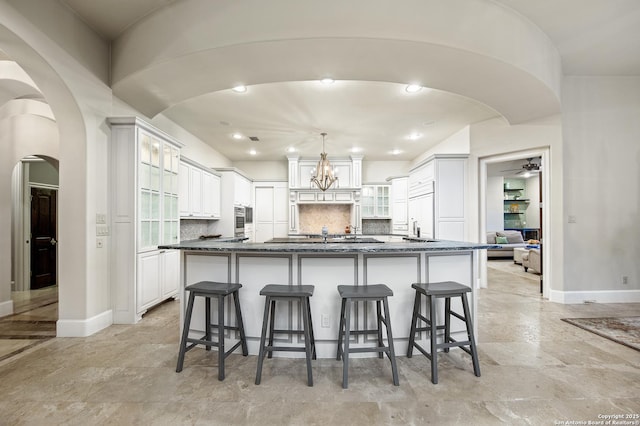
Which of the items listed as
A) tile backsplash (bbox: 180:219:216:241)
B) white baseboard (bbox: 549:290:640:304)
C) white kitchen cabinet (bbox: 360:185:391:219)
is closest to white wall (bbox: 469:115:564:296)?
white baseboard (bbox: 549:290:640:304)

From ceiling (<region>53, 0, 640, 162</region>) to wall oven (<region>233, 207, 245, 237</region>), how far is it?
4.78ft

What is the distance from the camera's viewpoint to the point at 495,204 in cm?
944

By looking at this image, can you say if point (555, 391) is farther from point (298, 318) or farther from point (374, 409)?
point (298, 318)

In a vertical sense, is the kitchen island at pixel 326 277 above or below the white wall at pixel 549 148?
below

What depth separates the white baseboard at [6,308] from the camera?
134 inches

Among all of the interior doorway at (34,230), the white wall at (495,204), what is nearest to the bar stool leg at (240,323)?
the interior doorway at (34,230)

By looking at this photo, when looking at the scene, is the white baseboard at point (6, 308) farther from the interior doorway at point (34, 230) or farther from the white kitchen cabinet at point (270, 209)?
the white kitchen cabinet at point (270, 209)

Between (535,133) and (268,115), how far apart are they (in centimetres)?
409

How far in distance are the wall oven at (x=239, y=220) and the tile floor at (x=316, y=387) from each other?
3423 mm

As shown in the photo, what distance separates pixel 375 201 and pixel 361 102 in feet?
12.4

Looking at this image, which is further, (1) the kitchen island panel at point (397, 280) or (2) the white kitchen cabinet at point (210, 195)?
(2) the white kitchen cabinet at point (210, 195)

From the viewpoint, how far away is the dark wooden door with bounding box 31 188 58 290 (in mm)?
4883

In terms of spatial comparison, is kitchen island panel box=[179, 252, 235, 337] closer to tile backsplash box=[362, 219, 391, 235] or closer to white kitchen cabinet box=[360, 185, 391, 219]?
white kitchen cabinet box=[360, 185, 391, 219]

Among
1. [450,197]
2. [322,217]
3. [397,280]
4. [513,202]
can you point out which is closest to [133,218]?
[397,280]
